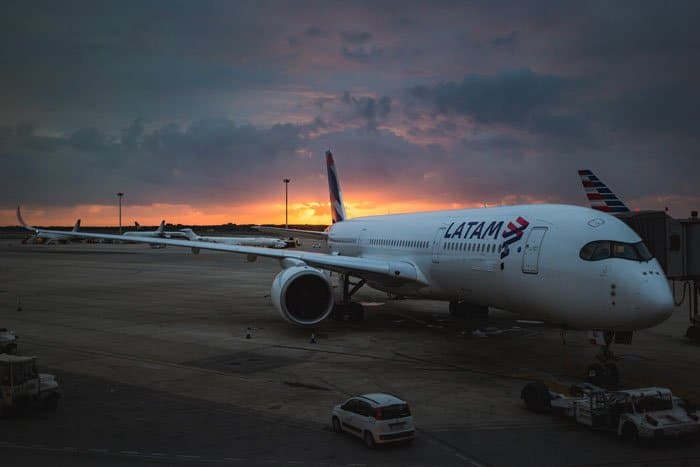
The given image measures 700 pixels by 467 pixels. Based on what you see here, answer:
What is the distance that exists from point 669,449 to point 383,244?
56.4ft

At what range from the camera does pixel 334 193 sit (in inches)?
1558

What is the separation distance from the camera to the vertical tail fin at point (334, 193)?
128 ft

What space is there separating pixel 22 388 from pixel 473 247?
12.6 meters

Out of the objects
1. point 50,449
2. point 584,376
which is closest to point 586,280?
point 584,376

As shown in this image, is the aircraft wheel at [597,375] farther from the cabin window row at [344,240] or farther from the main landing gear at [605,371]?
the cabin window row at [344,240]

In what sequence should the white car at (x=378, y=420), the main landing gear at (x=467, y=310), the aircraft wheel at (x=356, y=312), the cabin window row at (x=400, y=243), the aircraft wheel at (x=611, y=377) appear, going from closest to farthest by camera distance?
1. the white car at (x=378, y=420)
2. the aircraft wheel at (x=611, y=377)
3. the cabin window row at (x=400, y=243)
4. the aircraft wheel at (x=356, y=312)
5. the main landing gear at (x=467, y=310)

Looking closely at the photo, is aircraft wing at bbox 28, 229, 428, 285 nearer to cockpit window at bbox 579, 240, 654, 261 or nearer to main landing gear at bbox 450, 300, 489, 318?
main landing gear at bbox 450, 300, 489, 318

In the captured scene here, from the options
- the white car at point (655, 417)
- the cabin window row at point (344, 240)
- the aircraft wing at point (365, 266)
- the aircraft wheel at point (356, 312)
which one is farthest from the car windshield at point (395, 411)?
the cabin window row at point (344, 240)

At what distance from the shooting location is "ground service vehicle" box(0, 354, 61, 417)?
12.3m

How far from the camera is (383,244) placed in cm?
2684

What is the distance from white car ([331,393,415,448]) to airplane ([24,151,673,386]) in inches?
225

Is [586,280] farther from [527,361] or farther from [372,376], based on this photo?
[372,376]

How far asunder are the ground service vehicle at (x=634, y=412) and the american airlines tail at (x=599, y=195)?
1332 inches

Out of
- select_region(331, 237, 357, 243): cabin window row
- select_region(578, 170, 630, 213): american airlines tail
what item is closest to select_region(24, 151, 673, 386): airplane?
select_region(331, 237, 357, 243): cabin window row
